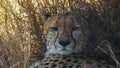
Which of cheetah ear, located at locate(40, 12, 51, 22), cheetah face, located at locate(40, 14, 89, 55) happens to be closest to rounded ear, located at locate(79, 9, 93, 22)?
cheetah face, located at locate(40, 14, 89, 55)

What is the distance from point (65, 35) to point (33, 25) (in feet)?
2.41

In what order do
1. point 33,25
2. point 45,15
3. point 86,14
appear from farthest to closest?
1. point 33,25
2. point 45,15
3. point 86,14

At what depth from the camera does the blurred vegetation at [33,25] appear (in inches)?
142

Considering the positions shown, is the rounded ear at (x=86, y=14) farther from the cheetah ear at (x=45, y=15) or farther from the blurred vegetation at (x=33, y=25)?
the cheetah ear at (x=45, y=15)

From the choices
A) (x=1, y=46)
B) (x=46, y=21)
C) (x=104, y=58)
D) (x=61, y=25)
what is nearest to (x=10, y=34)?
(x=1, y=46)

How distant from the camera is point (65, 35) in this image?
342 cm

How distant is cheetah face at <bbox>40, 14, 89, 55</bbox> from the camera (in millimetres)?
3408

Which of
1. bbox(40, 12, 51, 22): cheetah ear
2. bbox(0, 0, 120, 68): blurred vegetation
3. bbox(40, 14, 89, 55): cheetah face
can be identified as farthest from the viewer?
bbox(40, 12, 51, 22): cheetah ear

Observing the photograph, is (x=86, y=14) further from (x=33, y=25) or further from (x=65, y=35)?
(x=33, y=25)

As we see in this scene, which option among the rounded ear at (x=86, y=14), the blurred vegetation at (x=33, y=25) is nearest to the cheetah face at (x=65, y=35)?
the rounded ear at (x=86, y=14)

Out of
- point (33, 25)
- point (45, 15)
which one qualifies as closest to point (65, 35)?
point (45, 15)

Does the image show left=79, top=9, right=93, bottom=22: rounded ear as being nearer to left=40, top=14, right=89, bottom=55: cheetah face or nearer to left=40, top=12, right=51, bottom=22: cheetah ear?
left=40, top=14, right=89, bottom=55: cheetah face

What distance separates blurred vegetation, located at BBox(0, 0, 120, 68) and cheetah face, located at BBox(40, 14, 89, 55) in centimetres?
17

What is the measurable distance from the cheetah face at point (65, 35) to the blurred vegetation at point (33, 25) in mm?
166
